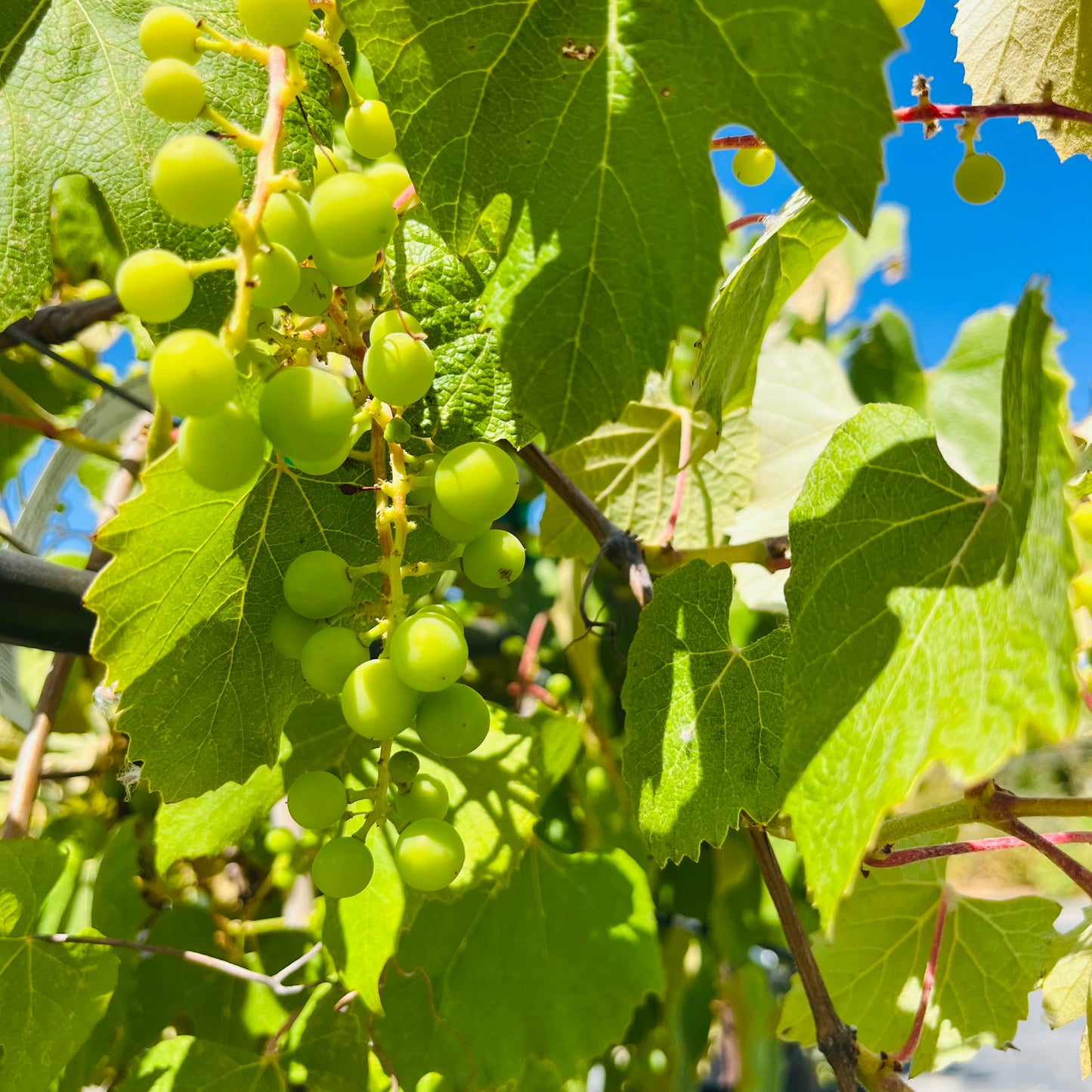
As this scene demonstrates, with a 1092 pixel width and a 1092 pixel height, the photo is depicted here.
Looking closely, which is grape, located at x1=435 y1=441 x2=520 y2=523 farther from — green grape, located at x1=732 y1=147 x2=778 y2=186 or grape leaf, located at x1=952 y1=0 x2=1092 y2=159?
grape leaf, located at x1=952 y1=0 x2=1092 y2=159

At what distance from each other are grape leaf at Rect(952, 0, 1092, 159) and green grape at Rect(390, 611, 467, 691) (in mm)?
761

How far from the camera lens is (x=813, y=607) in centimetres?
51

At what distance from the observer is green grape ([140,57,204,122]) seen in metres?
0.42

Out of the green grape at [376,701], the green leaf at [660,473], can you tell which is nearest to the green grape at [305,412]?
the green grape at [376,701]

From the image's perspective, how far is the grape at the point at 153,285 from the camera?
387 millimetres

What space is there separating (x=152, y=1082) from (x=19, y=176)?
754 millimetres

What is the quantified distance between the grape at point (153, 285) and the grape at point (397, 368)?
0.11m

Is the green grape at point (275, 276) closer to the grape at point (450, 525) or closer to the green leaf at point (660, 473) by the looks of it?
the grape at point (450, 525)

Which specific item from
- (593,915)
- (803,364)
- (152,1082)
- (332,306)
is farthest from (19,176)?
(803,364)

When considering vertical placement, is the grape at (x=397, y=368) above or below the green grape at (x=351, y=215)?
below

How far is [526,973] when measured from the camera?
0.96 meters

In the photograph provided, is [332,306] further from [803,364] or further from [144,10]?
[803,364]

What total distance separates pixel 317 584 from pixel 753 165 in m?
0.51

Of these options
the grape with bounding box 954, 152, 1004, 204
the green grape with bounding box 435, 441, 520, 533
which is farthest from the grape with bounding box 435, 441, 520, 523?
the grape with bounding box 954, 152, 1004, 204
